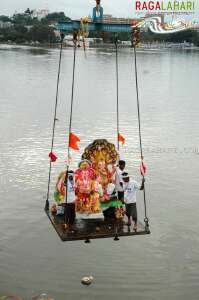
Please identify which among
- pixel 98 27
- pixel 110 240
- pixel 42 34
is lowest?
pixel 110 240

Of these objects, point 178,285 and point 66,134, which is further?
point 66,134

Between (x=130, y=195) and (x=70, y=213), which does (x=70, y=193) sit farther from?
(x=130, y=195)

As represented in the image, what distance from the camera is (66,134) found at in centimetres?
2627

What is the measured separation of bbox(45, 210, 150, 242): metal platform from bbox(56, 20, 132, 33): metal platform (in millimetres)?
4490

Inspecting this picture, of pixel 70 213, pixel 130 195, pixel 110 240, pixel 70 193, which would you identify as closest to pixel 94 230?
pixel 70 213

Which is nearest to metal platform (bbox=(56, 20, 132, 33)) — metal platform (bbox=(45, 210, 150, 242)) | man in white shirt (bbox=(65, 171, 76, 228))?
man in white shirt (bbox=(65, 171, 76, 228))

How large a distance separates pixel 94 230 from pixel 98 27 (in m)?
4.67

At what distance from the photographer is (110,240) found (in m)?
14.0

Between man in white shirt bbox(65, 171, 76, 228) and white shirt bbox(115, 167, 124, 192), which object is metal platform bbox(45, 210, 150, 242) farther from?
white shirt bbox(115, 167, 124, 192)

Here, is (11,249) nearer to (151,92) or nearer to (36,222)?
(36,222)

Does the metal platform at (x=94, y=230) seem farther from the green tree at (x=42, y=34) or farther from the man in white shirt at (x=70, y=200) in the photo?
the green tree at (x=42, y=34)

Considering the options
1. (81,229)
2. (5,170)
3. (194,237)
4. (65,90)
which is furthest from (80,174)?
(65,90)

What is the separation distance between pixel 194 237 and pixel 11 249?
5.07 meters

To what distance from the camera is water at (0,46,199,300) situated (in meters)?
11.7
